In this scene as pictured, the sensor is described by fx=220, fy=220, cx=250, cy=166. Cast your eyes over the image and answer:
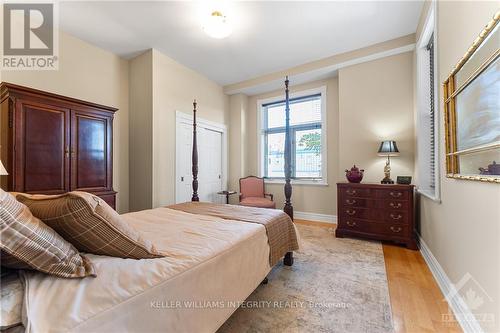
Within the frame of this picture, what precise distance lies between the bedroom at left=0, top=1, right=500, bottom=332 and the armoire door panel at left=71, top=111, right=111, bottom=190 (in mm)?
46

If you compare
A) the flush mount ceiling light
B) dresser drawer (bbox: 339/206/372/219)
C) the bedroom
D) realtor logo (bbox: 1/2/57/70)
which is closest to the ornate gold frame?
the bedroom

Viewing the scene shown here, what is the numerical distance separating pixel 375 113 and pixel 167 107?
332 cm

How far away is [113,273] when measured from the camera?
875mm

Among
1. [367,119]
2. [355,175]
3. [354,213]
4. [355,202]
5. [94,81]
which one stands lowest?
[354,213]

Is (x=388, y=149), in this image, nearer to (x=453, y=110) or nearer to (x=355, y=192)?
(x=355, y=192)

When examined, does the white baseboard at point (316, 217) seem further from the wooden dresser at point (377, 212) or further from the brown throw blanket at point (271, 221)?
the brown throw blanket at point (271, 221)

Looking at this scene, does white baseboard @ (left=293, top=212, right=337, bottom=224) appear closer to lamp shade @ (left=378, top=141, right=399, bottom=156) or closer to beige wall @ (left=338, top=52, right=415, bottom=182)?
beige wall @ (left=338, top=52, right=415, bottom=182)

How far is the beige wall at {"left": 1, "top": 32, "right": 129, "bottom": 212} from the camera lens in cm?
276

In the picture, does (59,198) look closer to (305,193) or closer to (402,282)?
(402,282)

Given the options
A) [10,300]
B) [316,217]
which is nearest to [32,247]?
[10,300]

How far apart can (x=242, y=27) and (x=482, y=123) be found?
105 inches

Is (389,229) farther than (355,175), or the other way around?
(355,175)

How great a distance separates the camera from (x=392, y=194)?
9.55 ft

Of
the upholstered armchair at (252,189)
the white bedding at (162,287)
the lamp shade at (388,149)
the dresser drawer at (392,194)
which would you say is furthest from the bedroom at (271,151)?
the upholstered armchair at (252,189)
